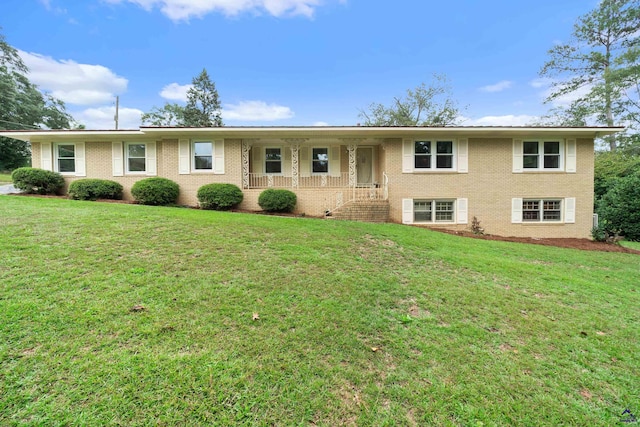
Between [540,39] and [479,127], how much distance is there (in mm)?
19610

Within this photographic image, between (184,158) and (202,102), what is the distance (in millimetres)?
26188

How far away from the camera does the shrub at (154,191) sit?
35.4 feet

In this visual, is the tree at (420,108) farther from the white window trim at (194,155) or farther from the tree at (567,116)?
the white window trim at (194,155)

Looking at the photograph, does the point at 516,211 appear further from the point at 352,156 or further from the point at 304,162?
the point at 304,162

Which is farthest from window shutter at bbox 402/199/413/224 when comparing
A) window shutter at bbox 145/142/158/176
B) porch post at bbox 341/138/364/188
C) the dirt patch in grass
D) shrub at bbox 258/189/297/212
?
window shutter at bbox 145/142/158/176

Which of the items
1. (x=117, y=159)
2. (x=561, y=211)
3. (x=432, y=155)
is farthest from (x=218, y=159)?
(x=561, y=211)

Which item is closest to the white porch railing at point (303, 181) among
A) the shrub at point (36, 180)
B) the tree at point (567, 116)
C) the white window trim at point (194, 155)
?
the white window trim at point (194, 155)

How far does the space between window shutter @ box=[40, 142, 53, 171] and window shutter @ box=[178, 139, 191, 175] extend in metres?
6.21

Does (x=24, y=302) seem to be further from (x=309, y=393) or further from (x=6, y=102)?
(x=6, y=102)

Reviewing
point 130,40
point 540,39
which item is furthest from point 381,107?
point 130,40

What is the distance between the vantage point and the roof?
10805mm

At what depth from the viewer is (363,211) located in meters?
10.5

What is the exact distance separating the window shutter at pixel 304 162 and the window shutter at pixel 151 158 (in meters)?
6.54

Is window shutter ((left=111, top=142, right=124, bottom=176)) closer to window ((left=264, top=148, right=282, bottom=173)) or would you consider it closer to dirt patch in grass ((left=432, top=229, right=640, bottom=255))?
window ((left=264, top=148, right=282, bottom=173))
